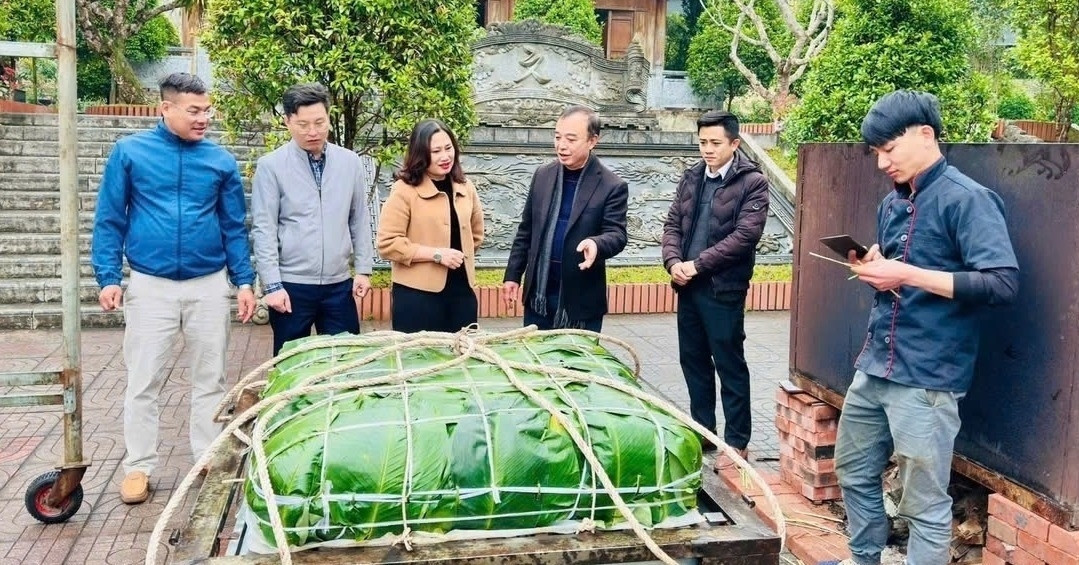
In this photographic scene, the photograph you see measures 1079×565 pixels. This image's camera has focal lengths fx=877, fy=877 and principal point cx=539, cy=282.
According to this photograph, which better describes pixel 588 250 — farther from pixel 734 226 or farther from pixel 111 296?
pixel 111 296

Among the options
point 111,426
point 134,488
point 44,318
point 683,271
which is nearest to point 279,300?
point 134,488

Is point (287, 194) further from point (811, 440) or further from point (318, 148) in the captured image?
point (811, 440)

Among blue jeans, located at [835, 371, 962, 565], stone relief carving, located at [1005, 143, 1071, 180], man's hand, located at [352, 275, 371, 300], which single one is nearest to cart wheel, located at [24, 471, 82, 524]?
man's hand, located at [352, 275, 371, 300]

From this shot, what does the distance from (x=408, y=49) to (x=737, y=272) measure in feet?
12.4

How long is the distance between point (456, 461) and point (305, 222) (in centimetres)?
234

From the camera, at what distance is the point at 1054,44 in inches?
521

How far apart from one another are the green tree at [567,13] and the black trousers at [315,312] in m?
14.4

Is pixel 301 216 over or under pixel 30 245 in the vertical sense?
over

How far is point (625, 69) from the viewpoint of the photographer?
47.3 feet

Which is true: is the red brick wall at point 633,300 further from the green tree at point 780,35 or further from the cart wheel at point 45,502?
the green tree at point 780,35

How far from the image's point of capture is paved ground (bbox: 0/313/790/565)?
353 cm

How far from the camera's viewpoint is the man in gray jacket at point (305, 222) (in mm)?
4008

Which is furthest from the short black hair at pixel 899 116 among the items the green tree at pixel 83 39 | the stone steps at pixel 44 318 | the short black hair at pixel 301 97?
the green tree at pixel 83 39

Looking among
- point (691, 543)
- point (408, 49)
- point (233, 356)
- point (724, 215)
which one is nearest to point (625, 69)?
point (408, 49)
